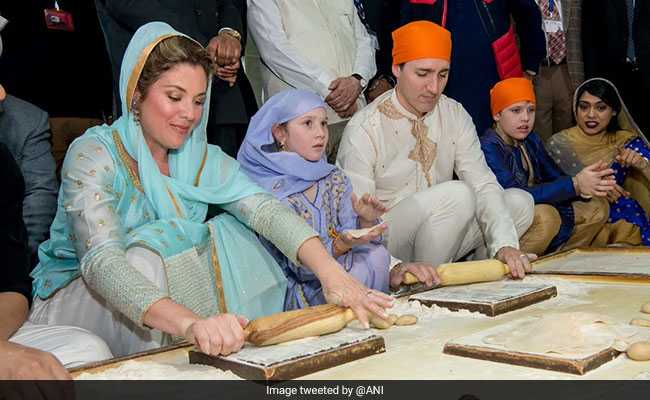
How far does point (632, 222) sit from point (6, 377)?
4018mm

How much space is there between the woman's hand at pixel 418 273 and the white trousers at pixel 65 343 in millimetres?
1162

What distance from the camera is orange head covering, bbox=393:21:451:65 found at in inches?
140

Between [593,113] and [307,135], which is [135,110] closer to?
[307,135]

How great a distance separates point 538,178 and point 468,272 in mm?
1952

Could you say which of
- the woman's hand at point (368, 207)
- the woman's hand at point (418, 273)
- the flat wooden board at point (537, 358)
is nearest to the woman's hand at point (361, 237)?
the woman's hand at point (368, 207)

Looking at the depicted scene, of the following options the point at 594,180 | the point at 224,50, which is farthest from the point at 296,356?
the point at 594,180

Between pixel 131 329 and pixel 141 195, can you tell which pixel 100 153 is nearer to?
pixel 141 195

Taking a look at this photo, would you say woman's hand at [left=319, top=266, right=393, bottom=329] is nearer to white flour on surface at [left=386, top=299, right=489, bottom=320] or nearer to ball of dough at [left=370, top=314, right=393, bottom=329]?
ball of dough at [left=370, top=314, right=393, bottom=329]

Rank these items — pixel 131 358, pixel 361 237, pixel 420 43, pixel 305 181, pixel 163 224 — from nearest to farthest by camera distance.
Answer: pixel 131 358 → pixel 163 224 → pixel 361 237 → pixel 305 181 → pixel 420 43

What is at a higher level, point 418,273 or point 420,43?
point 420,43

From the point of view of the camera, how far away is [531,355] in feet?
5.35

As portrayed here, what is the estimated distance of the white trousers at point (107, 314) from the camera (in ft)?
7.36

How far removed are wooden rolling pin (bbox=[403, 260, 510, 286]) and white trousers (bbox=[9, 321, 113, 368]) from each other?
119 cm

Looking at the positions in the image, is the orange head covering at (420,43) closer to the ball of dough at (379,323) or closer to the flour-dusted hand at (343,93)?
the flour-dusted hand at (343,93)
